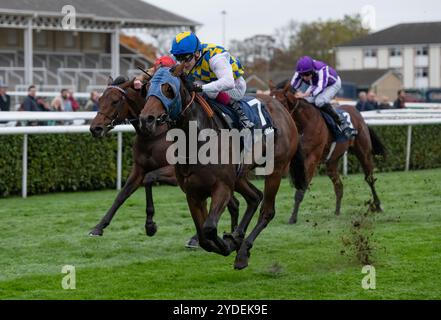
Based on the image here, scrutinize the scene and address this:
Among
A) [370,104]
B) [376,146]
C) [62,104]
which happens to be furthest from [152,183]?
[370,104]

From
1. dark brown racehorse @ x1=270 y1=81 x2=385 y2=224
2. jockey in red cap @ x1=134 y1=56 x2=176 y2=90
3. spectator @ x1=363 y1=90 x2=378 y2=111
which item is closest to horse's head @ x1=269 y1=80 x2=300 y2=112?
dark brown racehorse @ x1=270 y1=81 x2=385 y2=224

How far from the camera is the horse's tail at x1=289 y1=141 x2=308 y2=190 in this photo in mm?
7051

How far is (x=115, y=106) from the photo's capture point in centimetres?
709

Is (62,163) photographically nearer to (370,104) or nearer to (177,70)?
(177,70)

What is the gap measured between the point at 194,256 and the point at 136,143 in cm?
112

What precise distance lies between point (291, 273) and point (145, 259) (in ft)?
3.69

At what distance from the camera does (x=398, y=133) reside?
48.0 ft

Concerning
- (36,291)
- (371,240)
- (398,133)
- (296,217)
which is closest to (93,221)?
(296,217)

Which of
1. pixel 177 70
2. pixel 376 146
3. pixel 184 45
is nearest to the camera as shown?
pixel 177 70

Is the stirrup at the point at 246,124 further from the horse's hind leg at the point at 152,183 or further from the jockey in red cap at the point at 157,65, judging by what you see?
the horse's hind leg at the point at 152,183

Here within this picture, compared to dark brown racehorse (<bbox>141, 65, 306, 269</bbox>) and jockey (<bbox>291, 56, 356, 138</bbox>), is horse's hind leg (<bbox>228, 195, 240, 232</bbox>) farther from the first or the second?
jockey (<bbox>291, 56, 356, 138</bbox>)

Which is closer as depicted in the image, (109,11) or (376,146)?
(376,146)

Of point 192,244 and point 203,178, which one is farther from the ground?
point 203,178
